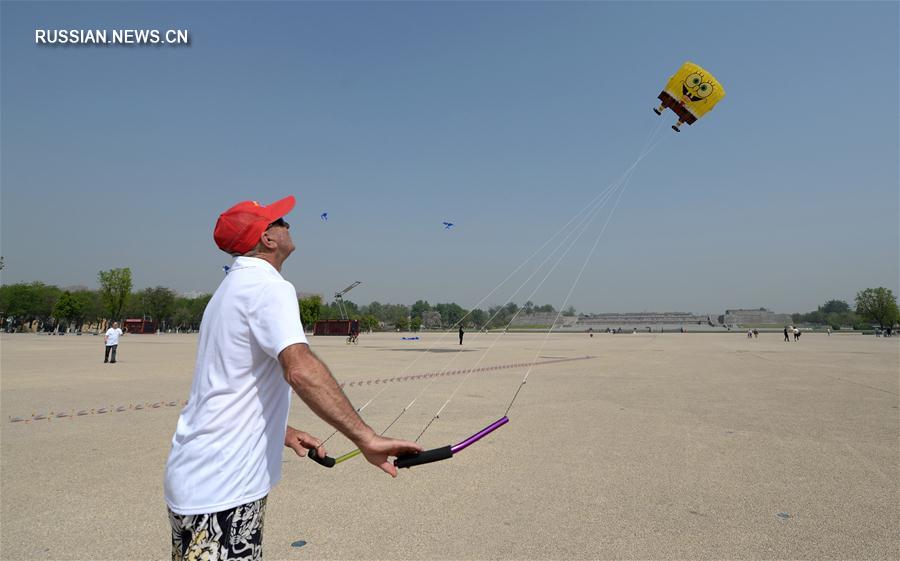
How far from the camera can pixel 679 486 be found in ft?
18.3

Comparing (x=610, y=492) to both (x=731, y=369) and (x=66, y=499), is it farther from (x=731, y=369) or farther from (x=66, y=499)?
(x=731, y=369)

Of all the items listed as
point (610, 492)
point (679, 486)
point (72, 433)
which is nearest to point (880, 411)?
point (679, 486)

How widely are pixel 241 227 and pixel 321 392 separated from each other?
84 cm

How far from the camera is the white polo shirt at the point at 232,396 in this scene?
205cm

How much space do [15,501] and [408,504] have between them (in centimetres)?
377

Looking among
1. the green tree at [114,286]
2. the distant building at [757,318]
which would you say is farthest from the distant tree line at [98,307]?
the distant building at [757,318]

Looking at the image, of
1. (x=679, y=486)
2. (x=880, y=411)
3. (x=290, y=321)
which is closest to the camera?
(x=290, y=321)

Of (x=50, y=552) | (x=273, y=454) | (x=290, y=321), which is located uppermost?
(x=290, y=321)

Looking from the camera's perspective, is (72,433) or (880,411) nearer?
(72,433)

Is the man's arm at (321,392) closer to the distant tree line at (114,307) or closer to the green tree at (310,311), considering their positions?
the distant tree line at (114,307)

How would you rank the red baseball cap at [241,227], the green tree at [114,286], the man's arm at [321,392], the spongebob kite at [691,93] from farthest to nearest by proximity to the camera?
the green tree at [114,286]
the spongebob kite at [691,93]
the red baseball cap at [241,227]
the man's arm at [321,392]

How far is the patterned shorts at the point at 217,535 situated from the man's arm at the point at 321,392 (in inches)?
21.8

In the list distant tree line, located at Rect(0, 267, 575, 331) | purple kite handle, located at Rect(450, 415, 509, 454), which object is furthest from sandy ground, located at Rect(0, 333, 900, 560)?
distant tree line, located at Rect(0, 267, 575, 331)

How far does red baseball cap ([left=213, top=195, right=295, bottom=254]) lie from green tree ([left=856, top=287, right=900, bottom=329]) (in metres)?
130
